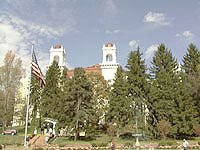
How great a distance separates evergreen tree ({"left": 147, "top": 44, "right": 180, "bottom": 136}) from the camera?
32812 mm

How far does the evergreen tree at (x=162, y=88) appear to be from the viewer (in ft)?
108

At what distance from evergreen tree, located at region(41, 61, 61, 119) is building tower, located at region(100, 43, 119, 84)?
12.3 metres

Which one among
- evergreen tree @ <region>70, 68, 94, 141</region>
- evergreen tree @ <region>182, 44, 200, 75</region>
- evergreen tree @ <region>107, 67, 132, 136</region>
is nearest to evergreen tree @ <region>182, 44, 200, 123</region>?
evergreen tree @ <region>182, 44, 200, 75</region>

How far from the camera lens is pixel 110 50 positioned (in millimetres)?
52781

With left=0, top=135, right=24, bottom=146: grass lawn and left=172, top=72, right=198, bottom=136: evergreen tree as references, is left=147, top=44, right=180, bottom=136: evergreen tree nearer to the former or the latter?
left=172, top=72, right=198, bottom=136: evergreen tree

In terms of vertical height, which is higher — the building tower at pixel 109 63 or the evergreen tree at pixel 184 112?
the building tower at pixel 109 63

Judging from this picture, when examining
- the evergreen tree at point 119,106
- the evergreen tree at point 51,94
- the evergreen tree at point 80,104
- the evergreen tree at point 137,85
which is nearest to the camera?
the evergreen tree at point 80,104

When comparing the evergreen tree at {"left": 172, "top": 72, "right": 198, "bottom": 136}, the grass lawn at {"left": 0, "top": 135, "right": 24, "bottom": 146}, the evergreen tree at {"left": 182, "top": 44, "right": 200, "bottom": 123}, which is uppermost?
the evergreen tree at {"left": 182, "top": 44, "right": 200, "bottom": 123}

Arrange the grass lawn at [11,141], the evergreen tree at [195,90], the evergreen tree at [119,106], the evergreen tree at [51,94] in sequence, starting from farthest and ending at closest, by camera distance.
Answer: the evergreen tree at [51,94]
the evergreen tree at [195,90]
the evergreen tree at [119,106]
the grass lawn at [11,141]

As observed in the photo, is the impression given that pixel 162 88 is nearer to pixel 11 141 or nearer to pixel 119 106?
pixel 119 106

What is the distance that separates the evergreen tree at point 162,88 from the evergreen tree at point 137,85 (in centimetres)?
119

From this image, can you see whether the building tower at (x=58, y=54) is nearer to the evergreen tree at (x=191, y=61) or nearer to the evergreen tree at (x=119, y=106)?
the evergreen tree at (x=119, y=106)

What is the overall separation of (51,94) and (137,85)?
647 inches

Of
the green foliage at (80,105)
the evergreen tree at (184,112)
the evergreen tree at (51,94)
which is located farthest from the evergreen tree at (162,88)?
the evergreen tree at (51,94)
